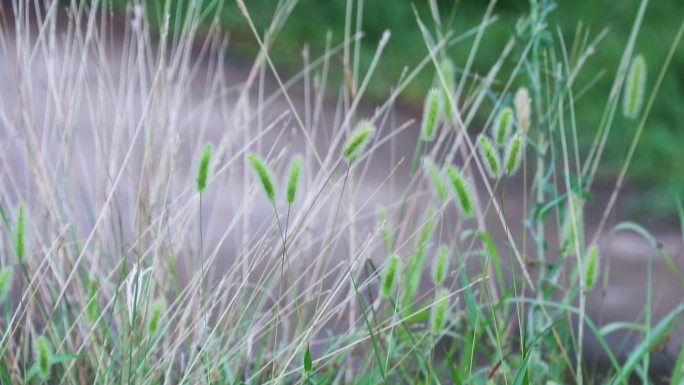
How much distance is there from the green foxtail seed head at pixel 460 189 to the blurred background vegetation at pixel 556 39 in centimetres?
187

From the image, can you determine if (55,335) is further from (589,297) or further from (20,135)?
(589,297)

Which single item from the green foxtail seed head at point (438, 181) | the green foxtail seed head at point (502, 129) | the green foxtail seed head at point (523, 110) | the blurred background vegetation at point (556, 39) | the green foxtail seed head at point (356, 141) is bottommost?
the blurred background vegetation at point (556, 39)

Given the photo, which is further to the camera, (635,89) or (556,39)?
(556,39)

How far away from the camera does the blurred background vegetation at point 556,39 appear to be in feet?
11.0

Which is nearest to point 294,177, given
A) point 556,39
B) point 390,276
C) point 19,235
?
point 390,276

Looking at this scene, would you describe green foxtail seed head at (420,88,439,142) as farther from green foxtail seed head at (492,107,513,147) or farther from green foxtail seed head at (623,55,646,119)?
green foxtail seed head at (623,55,646,119)

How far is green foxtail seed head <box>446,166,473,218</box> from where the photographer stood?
4.30ft

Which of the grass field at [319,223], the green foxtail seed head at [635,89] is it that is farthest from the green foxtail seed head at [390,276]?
the green foxtail seed head at [635,89]

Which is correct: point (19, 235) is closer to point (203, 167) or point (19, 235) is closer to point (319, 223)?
point (203, 167)

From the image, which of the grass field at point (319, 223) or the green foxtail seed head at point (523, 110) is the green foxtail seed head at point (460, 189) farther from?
the green foxtail seed head at point (523, 110)

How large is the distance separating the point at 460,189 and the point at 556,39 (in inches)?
87.7

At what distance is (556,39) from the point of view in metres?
3.45

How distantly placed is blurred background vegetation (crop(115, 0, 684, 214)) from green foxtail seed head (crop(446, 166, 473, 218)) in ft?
6.12

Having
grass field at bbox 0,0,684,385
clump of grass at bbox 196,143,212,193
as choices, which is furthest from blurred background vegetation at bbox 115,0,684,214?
clump of grass at bbox 196,143,212,193
